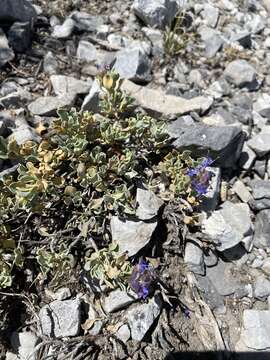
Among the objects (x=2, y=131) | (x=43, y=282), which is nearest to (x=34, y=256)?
(x=43, y=282)

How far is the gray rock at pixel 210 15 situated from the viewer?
5301mm

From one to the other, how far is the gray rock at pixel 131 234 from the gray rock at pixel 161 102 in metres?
1.14

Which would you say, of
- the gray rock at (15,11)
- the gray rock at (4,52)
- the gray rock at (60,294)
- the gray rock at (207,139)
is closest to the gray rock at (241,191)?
the gray rock at (207,139)

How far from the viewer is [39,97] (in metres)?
4.32

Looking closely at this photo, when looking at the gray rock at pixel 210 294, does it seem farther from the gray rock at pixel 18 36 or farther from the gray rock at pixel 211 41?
the gray rock at pixel 18 36

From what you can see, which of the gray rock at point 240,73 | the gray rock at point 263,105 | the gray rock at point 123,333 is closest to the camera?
the gray rock at point 123,333

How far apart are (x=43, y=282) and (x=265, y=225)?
1.90 meters

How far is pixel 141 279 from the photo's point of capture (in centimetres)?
347

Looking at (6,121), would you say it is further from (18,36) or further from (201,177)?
(201,177)

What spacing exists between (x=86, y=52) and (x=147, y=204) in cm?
183

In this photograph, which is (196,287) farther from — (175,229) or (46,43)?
(46,43)

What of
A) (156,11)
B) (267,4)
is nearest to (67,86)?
(156,11)

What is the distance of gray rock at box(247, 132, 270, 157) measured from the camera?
434 centimetres

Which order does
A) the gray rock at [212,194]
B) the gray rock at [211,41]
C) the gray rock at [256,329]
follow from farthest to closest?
the gray rock at [211,41]
the gray rock at [212,194]
the gray rock at [256,329]
